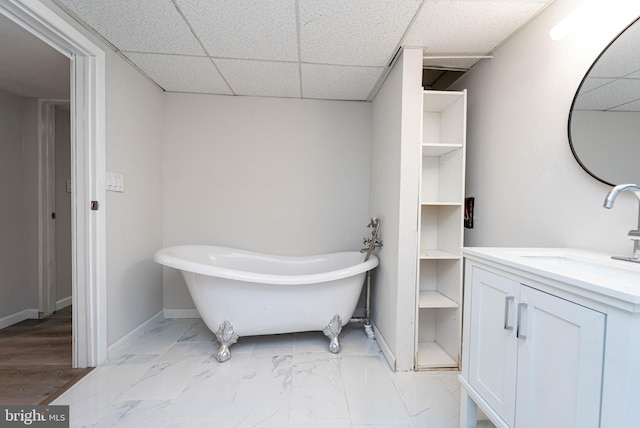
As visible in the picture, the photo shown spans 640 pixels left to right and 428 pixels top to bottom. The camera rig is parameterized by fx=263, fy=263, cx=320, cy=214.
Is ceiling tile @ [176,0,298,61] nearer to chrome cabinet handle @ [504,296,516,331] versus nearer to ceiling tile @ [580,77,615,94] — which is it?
ceiling tile @ [580,77,615,94]

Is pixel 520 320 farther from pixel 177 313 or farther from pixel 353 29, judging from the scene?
pixel 177 313

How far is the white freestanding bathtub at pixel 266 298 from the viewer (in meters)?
1.63

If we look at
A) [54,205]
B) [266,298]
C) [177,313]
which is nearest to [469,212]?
[266,298]

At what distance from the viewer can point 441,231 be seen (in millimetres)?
1922

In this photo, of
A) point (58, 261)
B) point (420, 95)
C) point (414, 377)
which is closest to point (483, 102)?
point (420, 95)

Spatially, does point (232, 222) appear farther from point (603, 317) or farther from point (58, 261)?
point (603, 317)

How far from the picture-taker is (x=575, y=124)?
113cm

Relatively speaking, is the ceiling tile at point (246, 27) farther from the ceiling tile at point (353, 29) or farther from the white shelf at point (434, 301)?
the white shelf at point (434, 301)

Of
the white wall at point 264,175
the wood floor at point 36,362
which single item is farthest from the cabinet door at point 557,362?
the wood floor at point 36,362

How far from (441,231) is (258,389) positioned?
155 cm

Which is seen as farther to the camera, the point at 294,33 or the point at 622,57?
the point at 294,33

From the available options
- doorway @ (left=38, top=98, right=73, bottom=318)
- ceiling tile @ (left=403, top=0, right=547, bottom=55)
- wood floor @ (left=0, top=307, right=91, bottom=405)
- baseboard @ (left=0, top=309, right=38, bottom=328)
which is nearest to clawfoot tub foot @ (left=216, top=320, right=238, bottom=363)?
wood floor @ (left=0, top=307, right=91, bottom=405)

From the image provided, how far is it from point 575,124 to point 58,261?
13.0 feet

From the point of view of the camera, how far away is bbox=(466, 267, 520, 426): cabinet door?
0.88 metres
